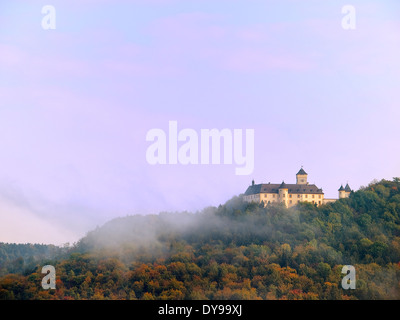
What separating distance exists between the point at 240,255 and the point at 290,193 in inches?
461

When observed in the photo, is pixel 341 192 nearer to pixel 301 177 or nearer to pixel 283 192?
pixel 301 177

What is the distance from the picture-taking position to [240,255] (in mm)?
102750

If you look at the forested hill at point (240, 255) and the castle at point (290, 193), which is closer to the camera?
the forested hill at point (240, 255)

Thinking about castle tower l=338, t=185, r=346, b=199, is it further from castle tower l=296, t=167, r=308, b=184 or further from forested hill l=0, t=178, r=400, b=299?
castle tower l=296, t=167, r=308, b=184

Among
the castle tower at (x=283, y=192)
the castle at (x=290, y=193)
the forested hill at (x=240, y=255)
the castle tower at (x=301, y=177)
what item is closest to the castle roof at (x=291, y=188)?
the castle at (x=290, y=193)

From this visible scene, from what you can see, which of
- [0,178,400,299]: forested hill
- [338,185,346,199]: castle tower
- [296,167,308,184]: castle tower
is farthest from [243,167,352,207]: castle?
[338,185,346,199]: castle tower

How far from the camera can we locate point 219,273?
97750 mm

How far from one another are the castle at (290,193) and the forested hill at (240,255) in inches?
48.1

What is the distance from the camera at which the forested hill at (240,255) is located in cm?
9331

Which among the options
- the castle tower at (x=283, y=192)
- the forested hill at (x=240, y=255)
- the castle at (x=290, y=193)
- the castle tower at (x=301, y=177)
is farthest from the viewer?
the castle tower at (x=301, y=177)

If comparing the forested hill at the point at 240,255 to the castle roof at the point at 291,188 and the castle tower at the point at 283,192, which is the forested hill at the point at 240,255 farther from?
the castle roof at the point at 291,188

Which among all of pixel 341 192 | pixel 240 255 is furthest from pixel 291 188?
→ pixel 240 255
